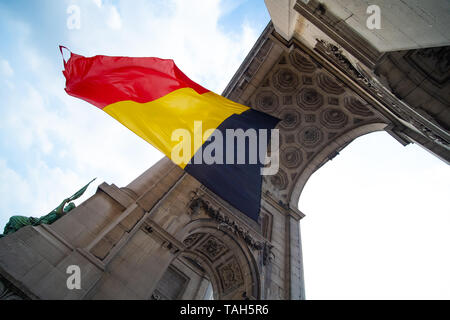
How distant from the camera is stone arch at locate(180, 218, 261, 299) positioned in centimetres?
860

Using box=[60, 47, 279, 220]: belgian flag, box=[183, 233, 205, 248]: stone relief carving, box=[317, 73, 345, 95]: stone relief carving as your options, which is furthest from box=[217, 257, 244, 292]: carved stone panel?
box=[317, 73, 345, 95]: stone relief carving

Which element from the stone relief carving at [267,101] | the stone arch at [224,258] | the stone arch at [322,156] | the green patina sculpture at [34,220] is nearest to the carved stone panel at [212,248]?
the stone arch at [224,258]

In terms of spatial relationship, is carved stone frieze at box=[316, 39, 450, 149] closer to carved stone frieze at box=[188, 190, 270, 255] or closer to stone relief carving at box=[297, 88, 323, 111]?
carved stone frieze at box=[188, 190, 270, 255]

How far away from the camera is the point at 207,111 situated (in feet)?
21.1

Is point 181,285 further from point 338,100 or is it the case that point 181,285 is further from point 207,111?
point 338,100

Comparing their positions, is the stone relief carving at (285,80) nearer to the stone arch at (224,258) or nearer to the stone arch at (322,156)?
the stone arch at (322,156)

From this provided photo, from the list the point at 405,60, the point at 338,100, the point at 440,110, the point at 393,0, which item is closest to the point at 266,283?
the point at 440,110

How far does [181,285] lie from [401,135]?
12.8m

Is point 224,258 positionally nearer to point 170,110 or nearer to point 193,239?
point 193,239

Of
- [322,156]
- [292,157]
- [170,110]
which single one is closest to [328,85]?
[322,156]

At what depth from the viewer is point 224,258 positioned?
32.3 feet

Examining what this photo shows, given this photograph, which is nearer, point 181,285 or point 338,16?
point 338,16

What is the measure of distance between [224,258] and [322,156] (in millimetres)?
9451
